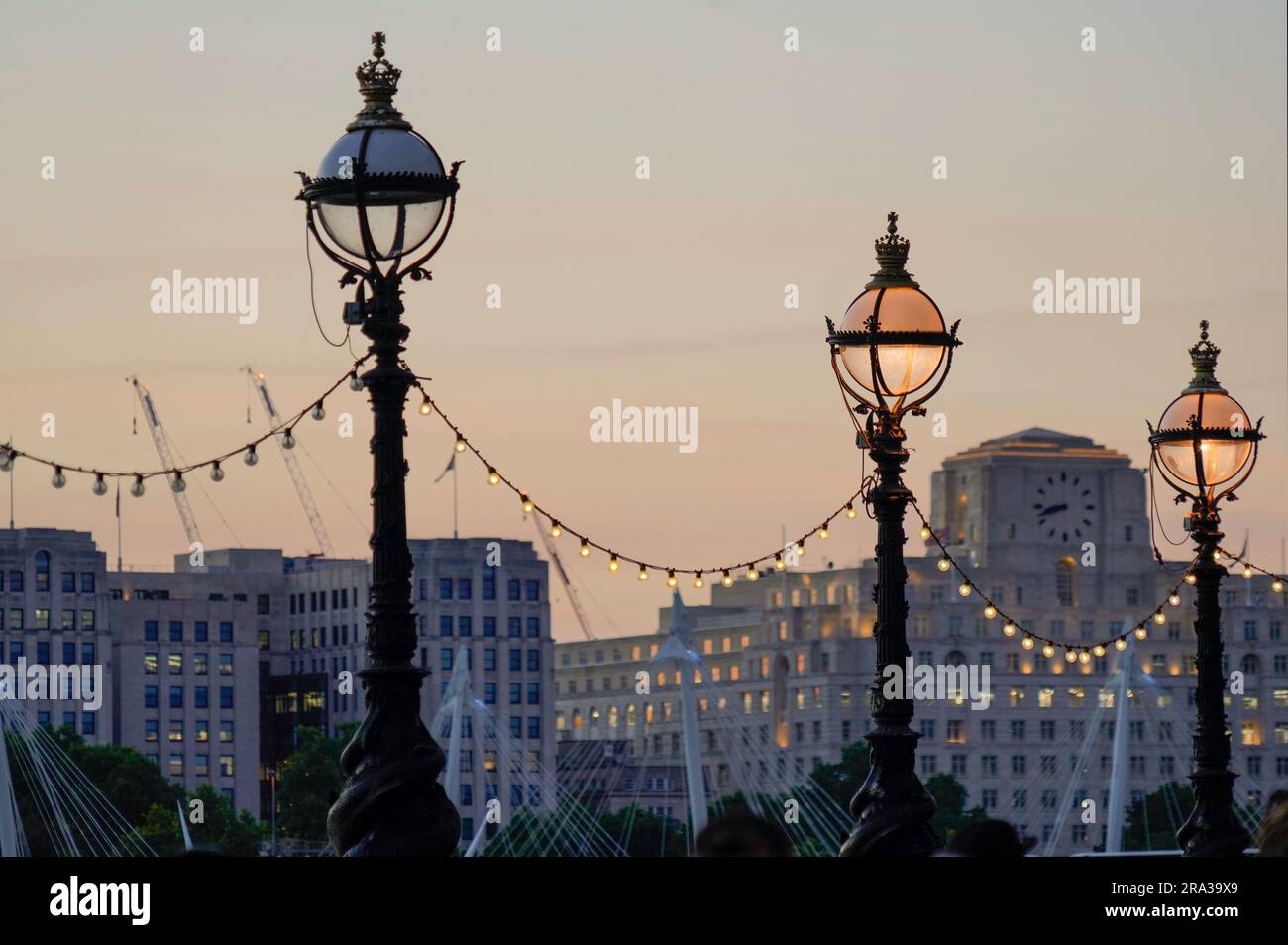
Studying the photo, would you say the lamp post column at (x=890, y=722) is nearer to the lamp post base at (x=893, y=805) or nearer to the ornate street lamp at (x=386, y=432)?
the lamp post base at (x=893, y=805)

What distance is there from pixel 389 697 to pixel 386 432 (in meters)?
1.70

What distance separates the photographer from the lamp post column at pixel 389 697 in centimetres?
2214

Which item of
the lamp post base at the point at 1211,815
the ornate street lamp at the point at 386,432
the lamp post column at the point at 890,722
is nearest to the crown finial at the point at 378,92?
the ornate street lamp at the point at 386,432

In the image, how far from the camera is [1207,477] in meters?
35.6

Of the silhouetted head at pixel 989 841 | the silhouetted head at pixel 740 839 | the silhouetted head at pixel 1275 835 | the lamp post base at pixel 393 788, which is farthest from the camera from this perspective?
the lamp post base at pixel 393 788

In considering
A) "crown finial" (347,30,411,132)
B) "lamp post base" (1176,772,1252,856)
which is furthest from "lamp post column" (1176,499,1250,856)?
"crown finial" (347,30,411,132)

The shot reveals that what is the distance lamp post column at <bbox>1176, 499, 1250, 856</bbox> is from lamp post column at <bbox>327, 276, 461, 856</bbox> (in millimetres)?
12990

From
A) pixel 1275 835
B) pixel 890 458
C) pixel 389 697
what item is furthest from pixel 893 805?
pixel 1275 835

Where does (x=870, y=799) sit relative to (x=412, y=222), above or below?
below

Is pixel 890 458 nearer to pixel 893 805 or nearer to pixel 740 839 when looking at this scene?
pixel 893 805
